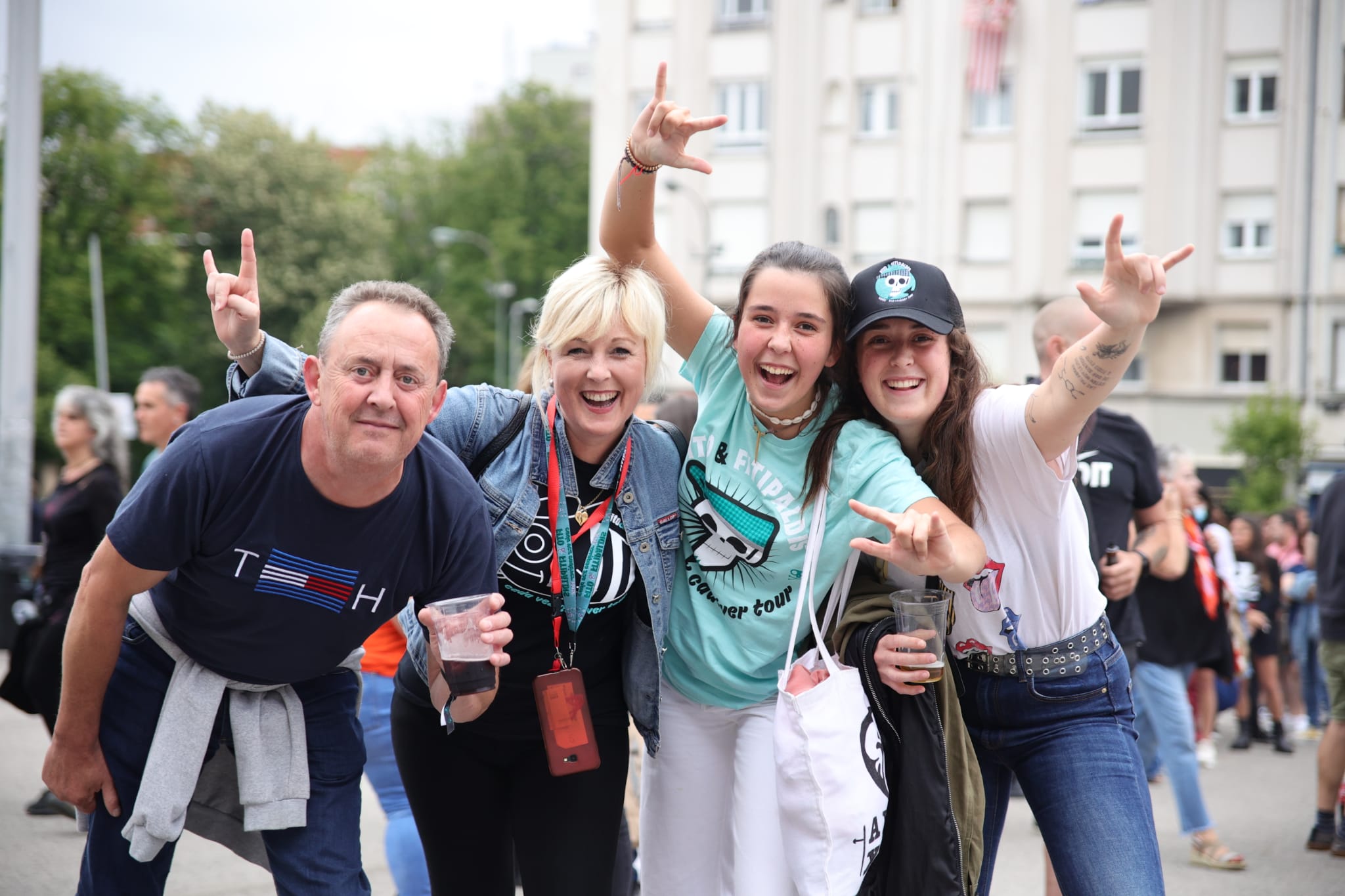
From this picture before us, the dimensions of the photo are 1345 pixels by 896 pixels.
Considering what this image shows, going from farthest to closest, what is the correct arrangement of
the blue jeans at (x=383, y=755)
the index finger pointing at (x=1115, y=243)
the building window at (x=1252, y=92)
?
1. the building window at (x=1252, y=92)
2. the blue jeans at (x=383, y=755)
3. the index finger pointing at (x=1115, y=243)

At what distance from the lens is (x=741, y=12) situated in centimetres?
3180

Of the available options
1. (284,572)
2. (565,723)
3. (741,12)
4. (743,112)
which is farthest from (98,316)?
(565,723)

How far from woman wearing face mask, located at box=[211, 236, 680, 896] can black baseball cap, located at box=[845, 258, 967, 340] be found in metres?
0.58

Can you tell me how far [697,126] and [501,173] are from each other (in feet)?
148

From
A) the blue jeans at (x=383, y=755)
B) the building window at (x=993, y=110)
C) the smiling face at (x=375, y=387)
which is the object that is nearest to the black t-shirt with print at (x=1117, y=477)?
the blue jeans at (x=383, y=755)

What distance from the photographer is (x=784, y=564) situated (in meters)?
3.19

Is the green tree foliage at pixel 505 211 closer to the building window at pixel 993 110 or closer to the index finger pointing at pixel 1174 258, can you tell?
the building window at pixel 993 110

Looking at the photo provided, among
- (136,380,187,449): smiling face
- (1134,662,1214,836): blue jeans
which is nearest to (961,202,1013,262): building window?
(1134,662,1214,836): blue jeans

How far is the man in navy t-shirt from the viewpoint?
2.86 meters

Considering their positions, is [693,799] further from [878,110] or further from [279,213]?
[279,213]

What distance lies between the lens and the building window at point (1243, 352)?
1105 inches

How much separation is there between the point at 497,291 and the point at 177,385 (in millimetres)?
37244

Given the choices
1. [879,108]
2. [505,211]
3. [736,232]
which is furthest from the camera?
[505,211]

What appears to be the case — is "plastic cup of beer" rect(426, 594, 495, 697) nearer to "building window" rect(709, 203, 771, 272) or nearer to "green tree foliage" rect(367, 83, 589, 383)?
"building window" rect(709, 203, 771, 272)
